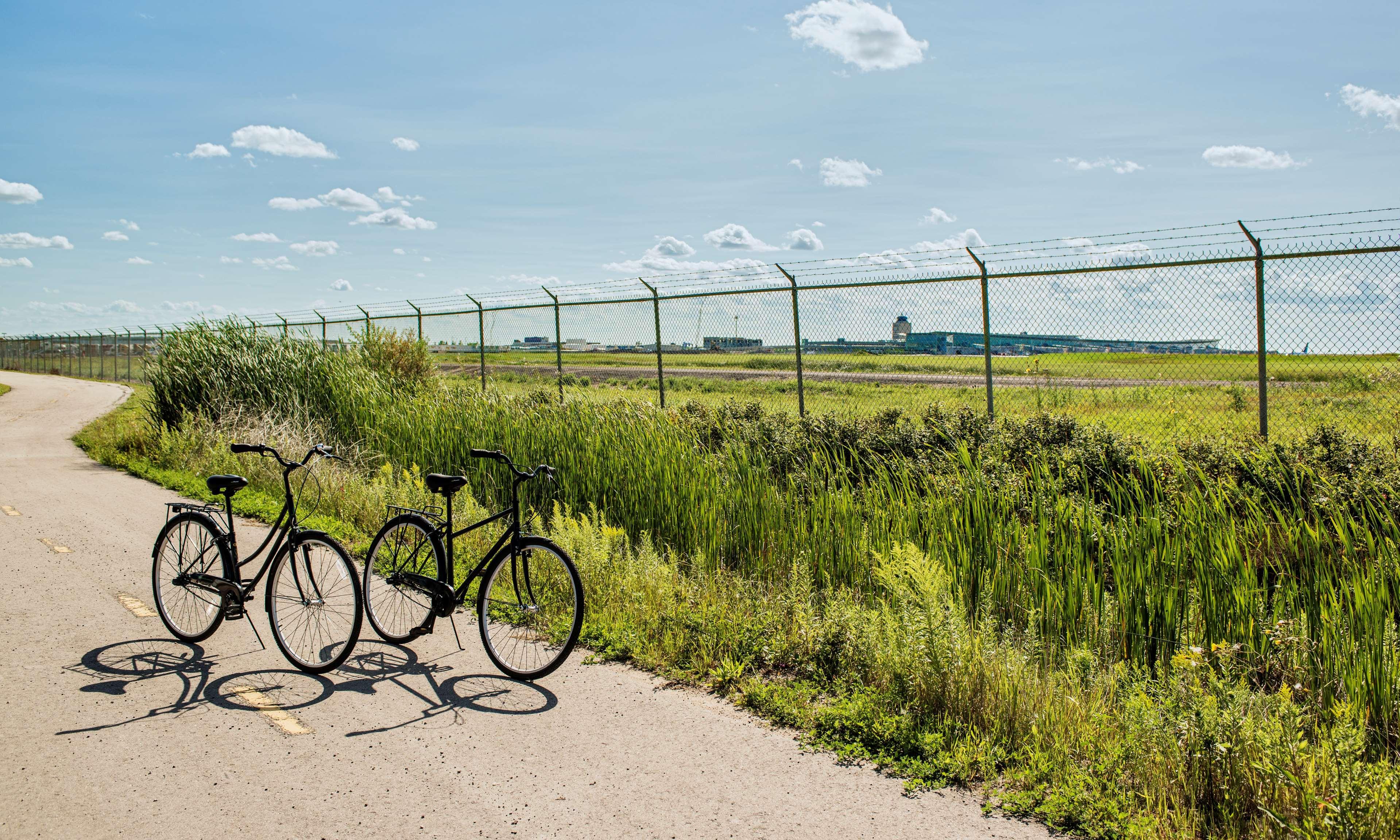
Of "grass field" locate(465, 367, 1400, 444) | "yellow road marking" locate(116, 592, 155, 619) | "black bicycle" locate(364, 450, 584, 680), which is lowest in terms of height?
"yellow road marking" locate(116, 592, 155, 619)

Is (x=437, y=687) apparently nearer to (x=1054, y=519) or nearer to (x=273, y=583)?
(x=273, y=583)

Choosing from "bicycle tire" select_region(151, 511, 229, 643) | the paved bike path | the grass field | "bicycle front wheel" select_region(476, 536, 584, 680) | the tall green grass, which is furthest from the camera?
the grass field

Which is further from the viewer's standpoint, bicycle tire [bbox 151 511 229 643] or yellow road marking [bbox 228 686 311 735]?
bicycle tire [bbox 151 511 229 643]

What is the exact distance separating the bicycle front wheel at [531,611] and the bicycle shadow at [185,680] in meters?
0.92

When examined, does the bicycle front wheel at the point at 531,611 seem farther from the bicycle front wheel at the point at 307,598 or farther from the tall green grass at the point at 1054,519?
the tall green grass at the point at 1054,519

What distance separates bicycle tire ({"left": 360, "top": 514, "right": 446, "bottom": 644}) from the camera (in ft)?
17.6

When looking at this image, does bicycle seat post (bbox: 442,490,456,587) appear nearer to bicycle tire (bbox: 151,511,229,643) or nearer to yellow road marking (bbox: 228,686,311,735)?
yellow road marking (bbox: 228,686,311,735)

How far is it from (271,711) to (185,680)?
2.58 ft

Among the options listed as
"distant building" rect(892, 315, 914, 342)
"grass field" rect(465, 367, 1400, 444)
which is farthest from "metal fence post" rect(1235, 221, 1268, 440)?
"distant building" rect(892, 315, 914, 342)

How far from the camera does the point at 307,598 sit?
528 centimetres

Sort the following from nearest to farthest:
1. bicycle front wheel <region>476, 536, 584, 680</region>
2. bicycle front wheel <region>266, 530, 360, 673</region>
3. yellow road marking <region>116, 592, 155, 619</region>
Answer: bicycle front wheel <region>476, 536, 584, 680</region> < bicycle front wheel <region>266, 530, 360, 673</region> < yellow road marking <region>116, 592, 155, 619</region>

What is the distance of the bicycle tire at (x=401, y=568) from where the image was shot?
5355 mm

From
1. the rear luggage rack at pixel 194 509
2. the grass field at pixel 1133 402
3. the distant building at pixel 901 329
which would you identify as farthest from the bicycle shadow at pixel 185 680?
the distant building at pixel 901 329

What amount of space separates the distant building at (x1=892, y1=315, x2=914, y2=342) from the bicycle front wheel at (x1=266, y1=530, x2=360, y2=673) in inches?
306
